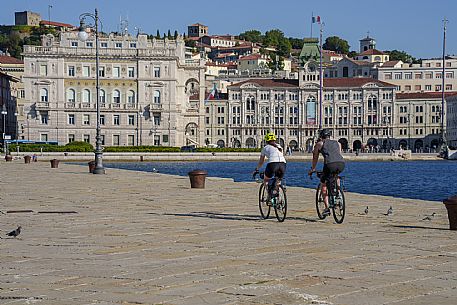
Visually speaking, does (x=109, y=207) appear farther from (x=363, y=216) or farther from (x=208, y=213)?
(x=363, y=216)

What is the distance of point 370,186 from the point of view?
47.0 meters

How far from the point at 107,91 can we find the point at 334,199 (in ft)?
284

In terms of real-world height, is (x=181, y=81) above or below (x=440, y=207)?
above

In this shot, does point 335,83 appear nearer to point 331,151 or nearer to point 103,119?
point 103,119

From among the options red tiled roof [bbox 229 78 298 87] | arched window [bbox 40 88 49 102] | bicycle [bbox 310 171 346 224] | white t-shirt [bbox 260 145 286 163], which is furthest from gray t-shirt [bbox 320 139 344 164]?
red tiled roof [bbox 229 78 298 87]

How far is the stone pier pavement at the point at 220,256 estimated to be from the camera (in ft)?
27.9

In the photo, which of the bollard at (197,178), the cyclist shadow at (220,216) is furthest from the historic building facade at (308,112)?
the cyclist shadow at (220,216)

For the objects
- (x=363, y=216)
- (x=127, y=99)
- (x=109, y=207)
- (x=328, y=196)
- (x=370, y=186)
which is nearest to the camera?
(x=328, y=196)

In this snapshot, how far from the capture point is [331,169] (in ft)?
48.0

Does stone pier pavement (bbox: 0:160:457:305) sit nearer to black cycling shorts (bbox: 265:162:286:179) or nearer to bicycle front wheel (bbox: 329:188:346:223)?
bicycle front wheel (bbox: 329:188:346:223)

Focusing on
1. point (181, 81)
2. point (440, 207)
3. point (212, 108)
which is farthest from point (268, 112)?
point (440, 207)

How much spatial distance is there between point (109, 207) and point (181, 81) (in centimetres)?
8880

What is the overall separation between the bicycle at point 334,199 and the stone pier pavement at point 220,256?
0.28m

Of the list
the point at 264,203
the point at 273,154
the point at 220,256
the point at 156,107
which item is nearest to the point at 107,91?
the point at 156,107
